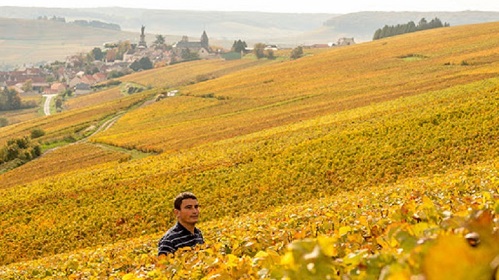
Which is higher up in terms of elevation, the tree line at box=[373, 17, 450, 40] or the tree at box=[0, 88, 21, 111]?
the tree line at box=[373, 17, 450, 40]

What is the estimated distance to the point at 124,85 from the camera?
17412 centimetres

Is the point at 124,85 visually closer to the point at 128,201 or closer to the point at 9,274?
the point at 128,201

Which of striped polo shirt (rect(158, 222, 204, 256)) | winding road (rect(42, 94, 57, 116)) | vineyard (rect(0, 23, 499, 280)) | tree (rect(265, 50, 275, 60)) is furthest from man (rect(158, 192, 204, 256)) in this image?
tree (rect(265, 50, 275, 60))

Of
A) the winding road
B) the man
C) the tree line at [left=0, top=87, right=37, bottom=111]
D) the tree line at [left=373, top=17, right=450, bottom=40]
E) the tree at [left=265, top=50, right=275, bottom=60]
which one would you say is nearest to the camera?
the man

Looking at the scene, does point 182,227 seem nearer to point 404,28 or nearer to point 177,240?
point 177,240

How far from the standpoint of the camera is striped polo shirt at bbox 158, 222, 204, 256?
8766 mm

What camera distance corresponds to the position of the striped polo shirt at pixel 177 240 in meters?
8.77

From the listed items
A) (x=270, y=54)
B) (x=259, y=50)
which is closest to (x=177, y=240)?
(x=270, y=54)

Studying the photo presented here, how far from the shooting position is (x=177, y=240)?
885 centimetres

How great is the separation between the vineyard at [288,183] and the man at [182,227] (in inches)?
21.3

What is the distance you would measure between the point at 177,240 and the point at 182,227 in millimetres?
241

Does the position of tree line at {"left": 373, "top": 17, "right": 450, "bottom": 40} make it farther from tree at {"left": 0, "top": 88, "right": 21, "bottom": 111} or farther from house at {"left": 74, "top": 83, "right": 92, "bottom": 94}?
tree at {"left": 0, "top": 88, "right": 21, "bottom": 111}

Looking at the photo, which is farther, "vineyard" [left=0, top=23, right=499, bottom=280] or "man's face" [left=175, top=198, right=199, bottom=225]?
"man's face" [left=175, top=198, right=199, bottom=225]

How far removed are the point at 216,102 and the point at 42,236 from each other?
214ft
